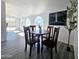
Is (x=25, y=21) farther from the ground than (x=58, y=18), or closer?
farther from the ground

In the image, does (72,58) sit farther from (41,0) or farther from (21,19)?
(21,19)

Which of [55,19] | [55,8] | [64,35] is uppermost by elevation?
[55,8]

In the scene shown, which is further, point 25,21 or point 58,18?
point 25,21

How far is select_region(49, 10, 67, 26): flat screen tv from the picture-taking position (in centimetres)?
580

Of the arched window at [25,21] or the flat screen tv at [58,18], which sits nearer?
the flat screen tv at [58,18]

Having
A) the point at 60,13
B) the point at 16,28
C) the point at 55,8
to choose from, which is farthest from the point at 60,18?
the point at 16,28

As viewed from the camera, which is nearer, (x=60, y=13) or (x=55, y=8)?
(x=60, y=13)

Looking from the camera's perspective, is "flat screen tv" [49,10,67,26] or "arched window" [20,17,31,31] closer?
"flat screen tv" [49,10,67,26]

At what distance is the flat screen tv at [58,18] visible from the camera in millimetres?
5803

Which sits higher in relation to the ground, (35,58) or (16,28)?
(16,28)

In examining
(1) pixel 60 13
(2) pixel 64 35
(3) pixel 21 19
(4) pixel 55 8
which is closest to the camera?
(2) pixel 64 35

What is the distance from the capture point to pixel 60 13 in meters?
6.11

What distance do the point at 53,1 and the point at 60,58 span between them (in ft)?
13.8

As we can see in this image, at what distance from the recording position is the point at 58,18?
6.37m
